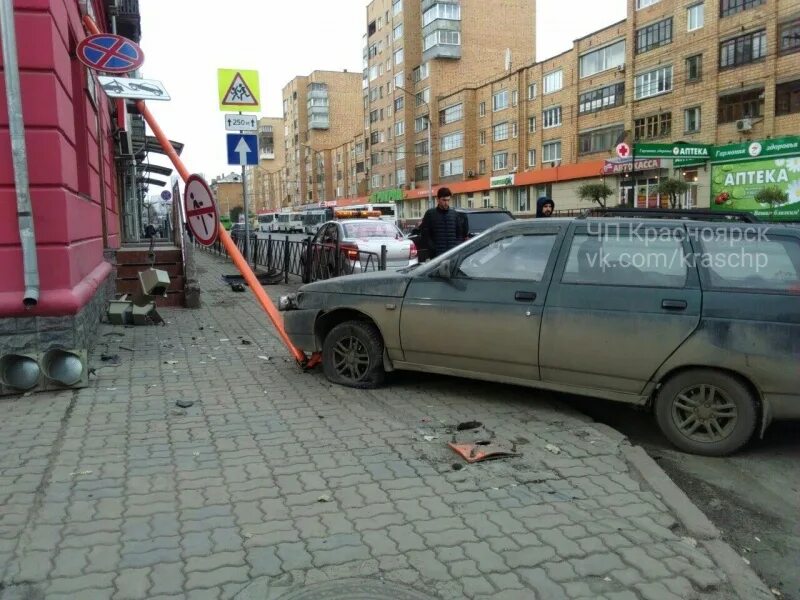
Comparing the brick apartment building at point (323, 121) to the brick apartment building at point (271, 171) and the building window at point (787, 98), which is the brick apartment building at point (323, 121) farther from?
the building window at point (787, 98)

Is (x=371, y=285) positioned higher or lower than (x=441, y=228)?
lower

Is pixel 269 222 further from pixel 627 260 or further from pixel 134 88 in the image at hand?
pixel 627 260

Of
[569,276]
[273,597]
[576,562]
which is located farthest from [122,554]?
[569,276]

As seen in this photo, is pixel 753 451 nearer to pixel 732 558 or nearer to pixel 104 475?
pixel 732 558

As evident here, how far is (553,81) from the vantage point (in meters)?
54.1

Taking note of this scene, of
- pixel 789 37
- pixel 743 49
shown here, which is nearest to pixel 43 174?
pixel 789 37

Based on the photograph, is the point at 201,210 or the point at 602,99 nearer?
the point at 201,210

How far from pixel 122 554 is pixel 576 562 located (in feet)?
6.75

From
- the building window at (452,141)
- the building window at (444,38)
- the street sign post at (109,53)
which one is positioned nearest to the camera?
the street sign post at (109,53)

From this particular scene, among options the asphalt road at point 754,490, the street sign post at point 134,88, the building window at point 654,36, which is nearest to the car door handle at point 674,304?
the asphalt road at point 754,490

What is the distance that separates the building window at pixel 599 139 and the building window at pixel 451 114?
18.5 meters

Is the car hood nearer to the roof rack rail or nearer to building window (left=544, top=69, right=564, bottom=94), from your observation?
the roof rack rail

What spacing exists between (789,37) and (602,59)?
1479 cm

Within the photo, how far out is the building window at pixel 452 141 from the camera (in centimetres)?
6694
